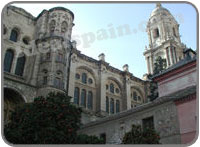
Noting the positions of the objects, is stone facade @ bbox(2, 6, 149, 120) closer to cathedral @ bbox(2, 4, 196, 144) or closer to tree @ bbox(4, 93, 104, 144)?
cathedral @ bbox(2, 4, 196, 144)

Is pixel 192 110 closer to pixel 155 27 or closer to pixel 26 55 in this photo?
pixel 26 55

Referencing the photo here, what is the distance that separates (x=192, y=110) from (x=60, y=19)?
1885 cm

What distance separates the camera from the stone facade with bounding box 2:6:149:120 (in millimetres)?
23766

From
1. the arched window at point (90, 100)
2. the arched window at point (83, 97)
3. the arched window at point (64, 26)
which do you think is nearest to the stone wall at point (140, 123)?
the arched window at point (83, 97)

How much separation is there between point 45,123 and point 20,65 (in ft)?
49.3

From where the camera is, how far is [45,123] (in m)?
11.8

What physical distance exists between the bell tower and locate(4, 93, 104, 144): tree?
108 feet

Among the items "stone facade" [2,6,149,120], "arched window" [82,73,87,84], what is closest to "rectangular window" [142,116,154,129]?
"stone facade" [2,6,149,120]

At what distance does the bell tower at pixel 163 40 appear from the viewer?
Answer: 1729 inches

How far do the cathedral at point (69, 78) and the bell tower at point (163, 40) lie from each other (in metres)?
8.81

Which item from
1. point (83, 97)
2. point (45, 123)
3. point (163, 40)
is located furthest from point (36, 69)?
point (163, 40)

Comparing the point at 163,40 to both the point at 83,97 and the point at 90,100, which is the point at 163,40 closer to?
the point at 90,100

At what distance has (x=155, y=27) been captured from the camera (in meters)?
50.8

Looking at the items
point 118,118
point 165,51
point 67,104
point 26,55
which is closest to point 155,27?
point 165,51
